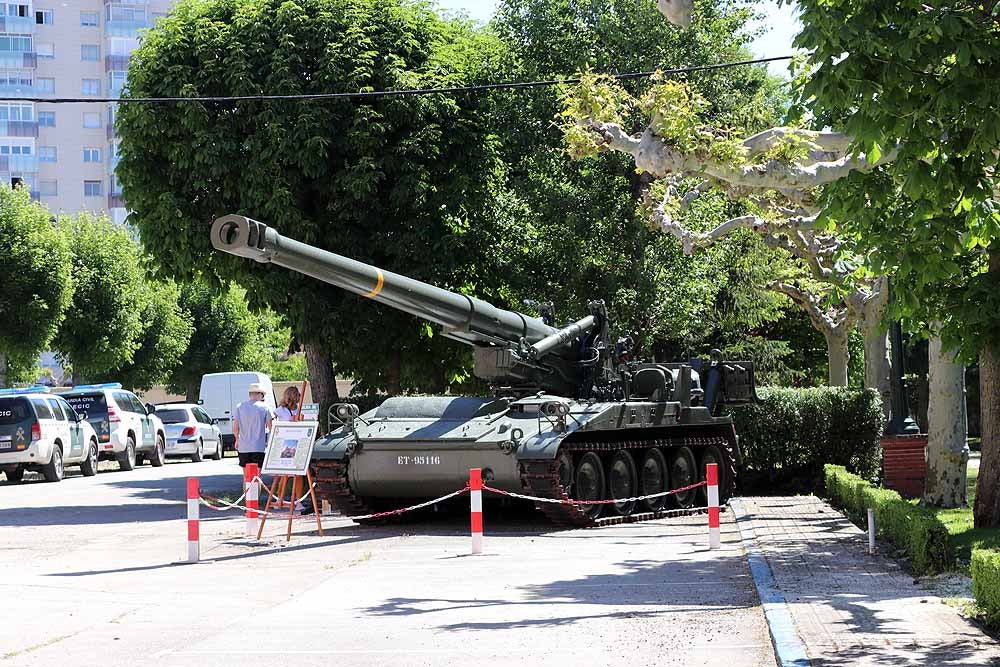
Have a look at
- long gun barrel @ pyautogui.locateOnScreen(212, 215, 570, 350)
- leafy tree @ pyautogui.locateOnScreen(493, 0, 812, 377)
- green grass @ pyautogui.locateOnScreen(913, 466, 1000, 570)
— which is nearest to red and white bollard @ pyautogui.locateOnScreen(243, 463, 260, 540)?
long gun barrel @ pyautogui.locateOnScreen(212, 215, 570, 350)

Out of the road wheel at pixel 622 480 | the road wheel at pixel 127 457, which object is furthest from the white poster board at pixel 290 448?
the road wheel at pixel 127 457

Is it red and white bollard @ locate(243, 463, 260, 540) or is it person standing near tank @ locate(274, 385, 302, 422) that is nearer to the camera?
red and white bollard @ locate(243, 463, 260, 540)

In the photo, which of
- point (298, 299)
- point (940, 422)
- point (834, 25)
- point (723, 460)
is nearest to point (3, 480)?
point (298, 299)

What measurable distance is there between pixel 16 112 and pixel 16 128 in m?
0.99

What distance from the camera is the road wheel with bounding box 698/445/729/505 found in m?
20.1

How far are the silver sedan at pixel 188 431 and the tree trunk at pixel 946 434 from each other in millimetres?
25620

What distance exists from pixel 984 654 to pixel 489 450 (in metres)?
8.61

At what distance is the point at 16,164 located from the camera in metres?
84.6

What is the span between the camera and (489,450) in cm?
1609

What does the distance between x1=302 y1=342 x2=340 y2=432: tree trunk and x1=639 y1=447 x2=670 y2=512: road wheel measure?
799cm

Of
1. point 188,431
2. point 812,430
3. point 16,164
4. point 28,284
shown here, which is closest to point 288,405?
point 812,430

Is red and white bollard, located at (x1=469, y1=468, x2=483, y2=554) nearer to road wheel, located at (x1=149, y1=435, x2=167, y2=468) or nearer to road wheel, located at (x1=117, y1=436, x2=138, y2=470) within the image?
road wheel, located at (x1=117, y1=436, x2=138, y2=470)

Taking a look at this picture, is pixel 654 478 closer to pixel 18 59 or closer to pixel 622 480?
pixel 622 480

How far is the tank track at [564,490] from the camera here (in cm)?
1581
